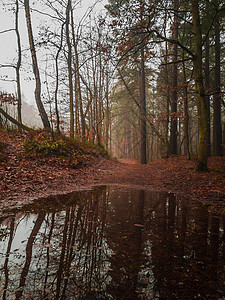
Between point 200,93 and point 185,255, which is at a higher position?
point 200,93

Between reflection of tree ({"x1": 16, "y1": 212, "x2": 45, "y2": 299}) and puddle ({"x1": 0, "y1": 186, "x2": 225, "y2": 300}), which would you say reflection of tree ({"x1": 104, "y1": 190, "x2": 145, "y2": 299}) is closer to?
puddle ({"x1": 0, "y1": 186, "x2": 225, "y2": 300})

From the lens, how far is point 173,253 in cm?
175

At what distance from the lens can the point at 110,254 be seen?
1.72 meters

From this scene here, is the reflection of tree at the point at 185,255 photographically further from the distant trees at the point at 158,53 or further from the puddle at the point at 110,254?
the distant trees at the point at 158,53

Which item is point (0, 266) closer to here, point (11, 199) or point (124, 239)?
point (124, 239)

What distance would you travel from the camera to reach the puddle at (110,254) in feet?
4.06

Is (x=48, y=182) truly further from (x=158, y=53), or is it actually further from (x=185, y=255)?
(x=158, y=53)

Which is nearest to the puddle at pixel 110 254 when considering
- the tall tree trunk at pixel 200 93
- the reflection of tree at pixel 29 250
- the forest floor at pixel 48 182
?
the reflection of tree at pixel 29 250

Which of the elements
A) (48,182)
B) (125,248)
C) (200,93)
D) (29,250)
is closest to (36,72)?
(48,182)

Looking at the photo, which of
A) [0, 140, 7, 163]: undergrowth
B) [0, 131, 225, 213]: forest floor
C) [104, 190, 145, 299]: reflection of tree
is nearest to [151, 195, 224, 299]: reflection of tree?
[104, 190, 145, 299]: reflection of tree

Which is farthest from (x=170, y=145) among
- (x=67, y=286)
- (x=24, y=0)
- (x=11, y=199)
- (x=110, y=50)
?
(x=24, y=0)

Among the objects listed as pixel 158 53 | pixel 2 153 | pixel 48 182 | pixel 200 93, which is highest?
pixel 158 53

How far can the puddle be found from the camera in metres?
1.24

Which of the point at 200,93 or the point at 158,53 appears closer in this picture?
the point at 200,93
